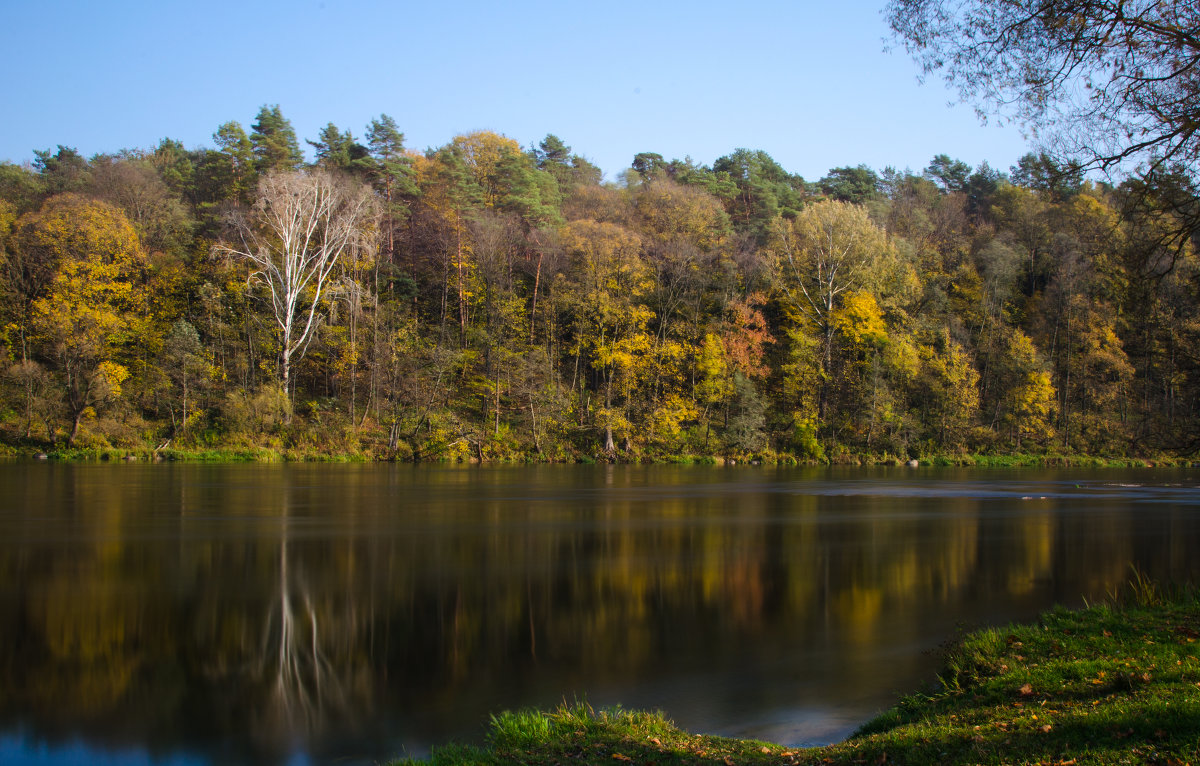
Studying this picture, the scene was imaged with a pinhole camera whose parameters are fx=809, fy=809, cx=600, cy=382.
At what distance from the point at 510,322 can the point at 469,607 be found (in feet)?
131

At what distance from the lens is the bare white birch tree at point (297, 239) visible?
45781 mm

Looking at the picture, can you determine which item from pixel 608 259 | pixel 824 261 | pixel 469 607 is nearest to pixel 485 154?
pixel 608 259

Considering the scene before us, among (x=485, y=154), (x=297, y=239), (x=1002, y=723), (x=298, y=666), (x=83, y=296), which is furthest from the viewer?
(x=485, y=154)

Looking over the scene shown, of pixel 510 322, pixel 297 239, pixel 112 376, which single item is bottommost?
pixel 112 376

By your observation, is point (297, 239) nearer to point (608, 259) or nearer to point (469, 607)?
point (608, 259)

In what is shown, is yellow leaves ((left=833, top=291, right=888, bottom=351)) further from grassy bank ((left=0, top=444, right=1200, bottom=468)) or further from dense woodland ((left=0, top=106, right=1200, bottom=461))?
grassy bank ((left=0, top=444, right=1200, bottom=468))

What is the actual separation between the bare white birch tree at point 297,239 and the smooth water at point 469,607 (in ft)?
72.7

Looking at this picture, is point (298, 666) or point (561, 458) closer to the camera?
point (298, 666)

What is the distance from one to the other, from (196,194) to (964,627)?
2555 inches

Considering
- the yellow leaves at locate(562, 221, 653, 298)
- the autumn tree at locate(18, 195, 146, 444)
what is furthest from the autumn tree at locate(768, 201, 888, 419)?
the autumn tree at locate(18, 195, 146, 444)

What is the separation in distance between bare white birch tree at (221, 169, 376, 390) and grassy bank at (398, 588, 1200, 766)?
42547 mm

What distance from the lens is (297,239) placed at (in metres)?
47.4

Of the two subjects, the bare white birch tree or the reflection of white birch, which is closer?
the reflection of white birch

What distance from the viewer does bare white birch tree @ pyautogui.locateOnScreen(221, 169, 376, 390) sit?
45781 millimetres
